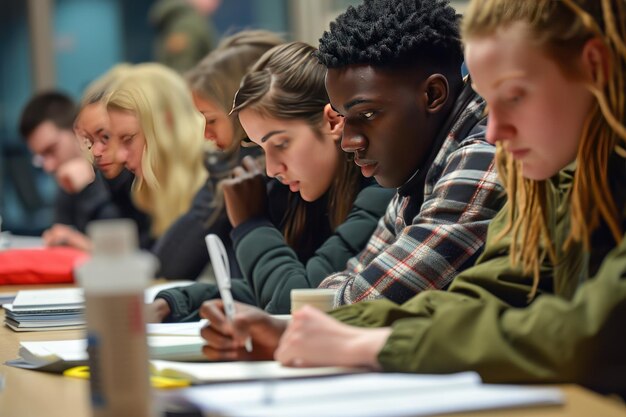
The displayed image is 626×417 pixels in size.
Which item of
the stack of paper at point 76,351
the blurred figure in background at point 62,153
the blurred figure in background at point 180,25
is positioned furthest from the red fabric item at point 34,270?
the blurred figure in background at point 180,25

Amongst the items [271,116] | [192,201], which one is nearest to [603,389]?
[271,116]

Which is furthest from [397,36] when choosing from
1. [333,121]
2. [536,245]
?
[536,245]

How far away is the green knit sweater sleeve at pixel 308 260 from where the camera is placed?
1849mm

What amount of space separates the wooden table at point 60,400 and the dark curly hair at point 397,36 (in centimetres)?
65

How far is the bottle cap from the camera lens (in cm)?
79

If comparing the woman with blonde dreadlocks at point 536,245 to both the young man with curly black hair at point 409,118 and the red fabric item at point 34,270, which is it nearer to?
the young man with curly black hair at point 409,118

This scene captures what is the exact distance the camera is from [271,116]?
1.85m

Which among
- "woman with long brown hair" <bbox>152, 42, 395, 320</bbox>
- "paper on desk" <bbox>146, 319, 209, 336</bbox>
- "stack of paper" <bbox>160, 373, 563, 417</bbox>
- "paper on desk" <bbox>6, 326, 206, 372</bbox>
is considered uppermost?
"woman with long brown hair" <bbox>152, 42, 395, 320</bbox>

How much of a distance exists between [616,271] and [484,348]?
148mm

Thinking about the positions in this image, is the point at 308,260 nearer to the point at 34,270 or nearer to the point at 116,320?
the point at 34,270

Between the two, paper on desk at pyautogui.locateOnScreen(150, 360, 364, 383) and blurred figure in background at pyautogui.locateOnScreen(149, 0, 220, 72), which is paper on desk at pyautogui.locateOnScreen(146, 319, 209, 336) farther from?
blurred figure in background at pyautogui.locateOnScreen(149, 0, 220, 72)

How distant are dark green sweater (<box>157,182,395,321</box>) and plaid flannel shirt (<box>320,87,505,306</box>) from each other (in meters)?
0.30

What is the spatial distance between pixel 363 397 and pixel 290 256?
1036 mm

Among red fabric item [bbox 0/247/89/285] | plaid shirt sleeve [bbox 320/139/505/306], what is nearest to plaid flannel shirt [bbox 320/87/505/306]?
plaid shirt sleeve [bbox 320/139/505/306]
